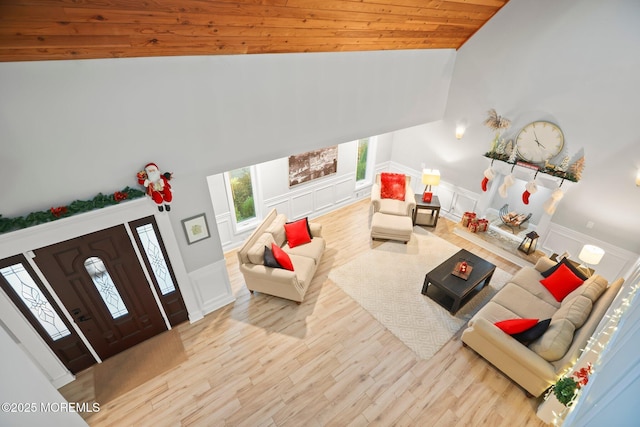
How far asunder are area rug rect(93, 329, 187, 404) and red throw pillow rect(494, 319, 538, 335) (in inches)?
174

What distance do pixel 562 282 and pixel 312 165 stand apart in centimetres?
508

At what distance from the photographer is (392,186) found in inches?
276

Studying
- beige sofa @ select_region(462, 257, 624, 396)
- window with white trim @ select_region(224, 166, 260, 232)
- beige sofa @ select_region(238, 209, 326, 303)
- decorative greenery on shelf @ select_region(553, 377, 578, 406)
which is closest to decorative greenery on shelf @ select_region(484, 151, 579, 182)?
beige sofa @ select_region(462, 257, 624, 396)

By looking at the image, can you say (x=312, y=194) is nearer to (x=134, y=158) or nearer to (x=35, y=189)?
(x=134, y=158)

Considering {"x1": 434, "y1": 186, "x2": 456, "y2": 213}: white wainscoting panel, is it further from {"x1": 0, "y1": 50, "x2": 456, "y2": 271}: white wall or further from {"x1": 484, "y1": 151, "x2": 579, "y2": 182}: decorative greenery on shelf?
{"x1": 0, "y1": 50, "x2": 456, "y2": 271}: white wall

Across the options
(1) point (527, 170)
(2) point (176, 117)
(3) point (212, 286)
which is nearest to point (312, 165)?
(3) point (212, 286)

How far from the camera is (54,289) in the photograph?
342 cm

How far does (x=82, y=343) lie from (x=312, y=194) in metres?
4.92

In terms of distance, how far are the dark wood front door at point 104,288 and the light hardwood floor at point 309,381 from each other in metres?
0.55

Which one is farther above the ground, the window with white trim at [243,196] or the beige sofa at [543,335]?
the window with white trim at [243,196]

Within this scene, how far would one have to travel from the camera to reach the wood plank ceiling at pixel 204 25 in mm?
2207

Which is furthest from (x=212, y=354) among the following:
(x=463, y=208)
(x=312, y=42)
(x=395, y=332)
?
(x=463, y=208)

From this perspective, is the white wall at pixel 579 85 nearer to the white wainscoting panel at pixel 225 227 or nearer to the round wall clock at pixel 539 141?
the round wall clock at pixel 539 141

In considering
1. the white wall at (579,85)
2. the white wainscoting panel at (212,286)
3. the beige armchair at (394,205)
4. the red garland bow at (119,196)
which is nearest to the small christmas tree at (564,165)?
the white wall at (579,85)
